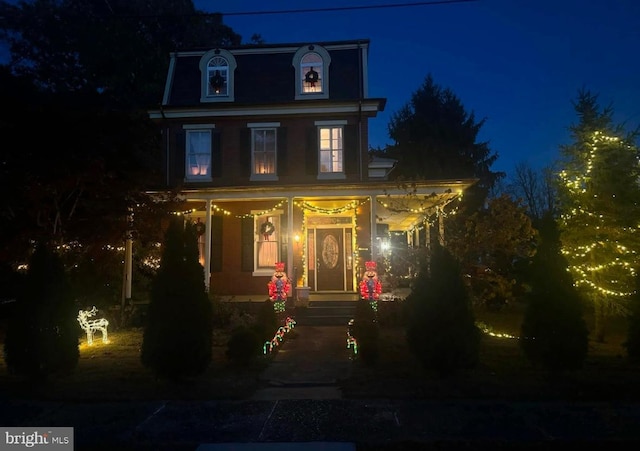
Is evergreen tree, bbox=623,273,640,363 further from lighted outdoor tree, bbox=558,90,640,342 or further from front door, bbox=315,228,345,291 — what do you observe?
front door, bbox=315,228,345,291

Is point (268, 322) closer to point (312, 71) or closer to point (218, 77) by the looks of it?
point (312, 71)

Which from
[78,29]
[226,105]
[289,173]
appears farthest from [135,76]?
[289,173]

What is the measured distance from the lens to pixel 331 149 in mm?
15664

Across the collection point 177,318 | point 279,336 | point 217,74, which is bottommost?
point 279,336

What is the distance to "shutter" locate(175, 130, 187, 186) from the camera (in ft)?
52.1

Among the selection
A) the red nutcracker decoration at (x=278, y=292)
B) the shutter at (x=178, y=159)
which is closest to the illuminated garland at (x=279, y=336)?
the red nutcracker decoration at (x=278, y=292)

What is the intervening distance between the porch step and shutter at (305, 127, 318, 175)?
4881 millimetres

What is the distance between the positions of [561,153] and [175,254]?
10500mm

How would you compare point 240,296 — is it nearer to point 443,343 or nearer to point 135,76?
point 443,343

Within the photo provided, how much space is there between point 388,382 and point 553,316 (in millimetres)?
2813

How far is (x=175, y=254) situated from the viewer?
6.73 meters

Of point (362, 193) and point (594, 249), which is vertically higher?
point (362, 193)

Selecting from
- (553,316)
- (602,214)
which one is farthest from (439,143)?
(553,316)

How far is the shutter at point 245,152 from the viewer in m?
15.7
